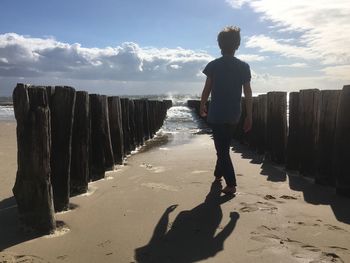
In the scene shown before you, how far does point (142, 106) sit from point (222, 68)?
8.94 meters

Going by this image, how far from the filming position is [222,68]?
552 cm

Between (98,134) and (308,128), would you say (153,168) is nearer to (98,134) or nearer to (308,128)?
(98,134)

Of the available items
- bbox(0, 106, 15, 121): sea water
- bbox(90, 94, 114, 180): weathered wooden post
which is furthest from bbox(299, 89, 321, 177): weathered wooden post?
bbox(0, 106, 15, 121): sea water

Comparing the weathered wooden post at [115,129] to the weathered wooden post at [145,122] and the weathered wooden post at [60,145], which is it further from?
the weathered wooden post at [145,122]

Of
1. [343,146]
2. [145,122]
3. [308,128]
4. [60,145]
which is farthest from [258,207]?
[145,122]

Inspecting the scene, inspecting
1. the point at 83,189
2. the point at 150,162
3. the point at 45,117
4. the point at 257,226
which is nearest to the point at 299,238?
the point at 257,226

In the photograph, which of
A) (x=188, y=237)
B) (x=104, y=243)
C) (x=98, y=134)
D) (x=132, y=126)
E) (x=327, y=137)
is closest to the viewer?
(x=104, y=243)

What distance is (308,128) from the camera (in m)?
6.88

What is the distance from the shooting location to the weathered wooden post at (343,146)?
5.41m

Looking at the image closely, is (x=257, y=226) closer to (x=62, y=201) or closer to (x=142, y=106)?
(x=62, y=201)

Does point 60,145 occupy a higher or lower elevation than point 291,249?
higher

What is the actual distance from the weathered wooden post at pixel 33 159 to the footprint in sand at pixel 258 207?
6.26 feet

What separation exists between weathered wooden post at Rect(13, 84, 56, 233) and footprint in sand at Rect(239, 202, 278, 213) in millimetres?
1908

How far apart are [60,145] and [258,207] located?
6.91 ft
